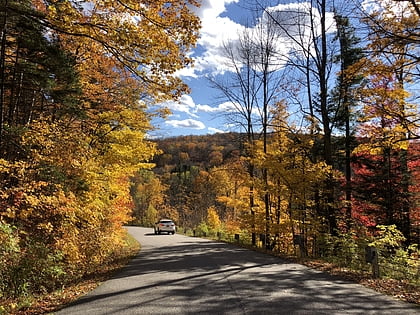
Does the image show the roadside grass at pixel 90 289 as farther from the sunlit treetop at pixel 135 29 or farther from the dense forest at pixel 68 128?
the sunlit treetop at pixel 135 29

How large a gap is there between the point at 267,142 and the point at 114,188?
10413mm

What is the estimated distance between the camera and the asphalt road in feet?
19.9

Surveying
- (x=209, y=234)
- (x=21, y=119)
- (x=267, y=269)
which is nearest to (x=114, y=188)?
(x=21, y=119)

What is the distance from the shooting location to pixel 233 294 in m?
7.15

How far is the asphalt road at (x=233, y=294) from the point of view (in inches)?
239

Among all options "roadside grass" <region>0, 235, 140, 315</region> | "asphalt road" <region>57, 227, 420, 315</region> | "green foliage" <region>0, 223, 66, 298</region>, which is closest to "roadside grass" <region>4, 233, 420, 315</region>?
"roadside grass" <region>0, 235, 140, 315</region>

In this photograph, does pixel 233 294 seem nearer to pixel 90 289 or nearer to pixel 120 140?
pixel 90 289

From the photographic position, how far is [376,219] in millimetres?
20125

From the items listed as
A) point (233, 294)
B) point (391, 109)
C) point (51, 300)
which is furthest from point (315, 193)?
point (51, 300)

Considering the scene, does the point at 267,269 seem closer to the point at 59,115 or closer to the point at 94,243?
the point at 94,243

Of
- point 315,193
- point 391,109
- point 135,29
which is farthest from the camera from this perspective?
point 315,193

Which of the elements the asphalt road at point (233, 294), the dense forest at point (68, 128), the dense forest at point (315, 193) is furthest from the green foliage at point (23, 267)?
the dense forest at point (315, 193)

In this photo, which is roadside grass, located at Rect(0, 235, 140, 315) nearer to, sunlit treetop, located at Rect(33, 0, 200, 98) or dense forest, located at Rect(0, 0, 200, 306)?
dense forest, located at Rect(0, 0, 200, 306)

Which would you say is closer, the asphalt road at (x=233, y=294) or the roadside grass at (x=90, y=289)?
the asphalt road at (x=233, y=294)
